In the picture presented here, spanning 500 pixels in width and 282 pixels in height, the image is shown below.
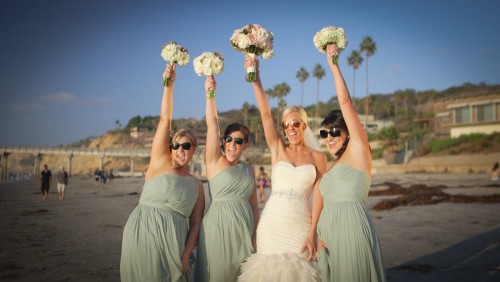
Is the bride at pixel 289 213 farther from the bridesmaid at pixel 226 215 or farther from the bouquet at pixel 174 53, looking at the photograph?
the bouquet at pixel 174 53

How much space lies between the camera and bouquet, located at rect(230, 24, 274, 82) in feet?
16.1

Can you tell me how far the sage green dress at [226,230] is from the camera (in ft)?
14.5


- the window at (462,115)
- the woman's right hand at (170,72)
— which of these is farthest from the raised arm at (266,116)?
the window at (462,115)

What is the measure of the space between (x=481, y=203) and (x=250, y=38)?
17161mm

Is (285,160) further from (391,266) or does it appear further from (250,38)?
(391,266)

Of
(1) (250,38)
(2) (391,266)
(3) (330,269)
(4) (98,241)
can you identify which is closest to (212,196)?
(3) (330,269)

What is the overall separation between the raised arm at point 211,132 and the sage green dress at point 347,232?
1523 millimetres

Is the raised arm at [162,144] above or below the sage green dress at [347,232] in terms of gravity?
above

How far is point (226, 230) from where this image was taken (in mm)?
4457

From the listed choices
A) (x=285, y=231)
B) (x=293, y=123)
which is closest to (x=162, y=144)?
(x=293, y=123)

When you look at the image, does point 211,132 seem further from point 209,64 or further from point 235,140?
point 209,64

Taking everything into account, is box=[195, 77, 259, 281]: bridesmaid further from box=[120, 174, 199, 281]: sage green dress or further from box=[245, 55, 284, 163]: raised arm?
box=[245, 55, 284, 163]: raised arm

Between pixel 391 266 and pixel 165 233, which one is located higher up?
pixel 165 233

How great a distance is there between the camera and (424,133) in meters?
56.8
